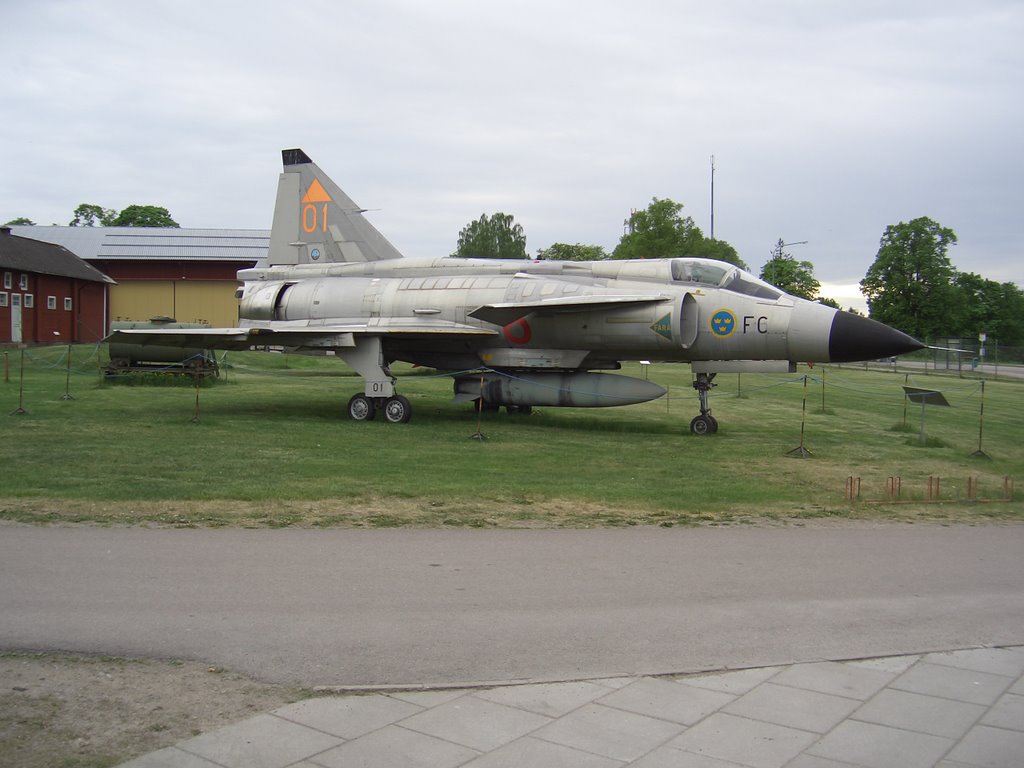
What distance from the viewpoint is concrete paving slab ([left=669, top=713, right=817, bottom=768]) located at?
410 cm

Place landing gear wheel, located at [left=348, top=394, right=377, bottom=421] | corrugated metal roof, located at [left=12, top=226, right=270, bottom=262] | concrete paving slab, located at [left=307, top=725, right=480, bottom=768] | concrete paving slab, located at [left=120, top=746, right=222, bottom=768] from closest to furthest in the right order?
concrete paving slab, located at [left=120, top=746, right=222, bottom=768]
concrete paving slab, located at [left=307, top=725, right=480, bottom=768]
landing gear wheel, located at [left=348, top=394, right=377, bottom=421]
corrugated metal roof, located at [left=12, top=226, right=270, bottom=262]

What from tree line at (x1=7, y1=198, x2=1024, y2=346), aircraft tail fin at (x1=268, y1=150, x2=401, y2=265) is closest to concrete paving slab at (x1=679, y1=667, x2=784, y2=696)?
aircraft tail fin at (x1=268, y1=150, x2=401, y2=265)

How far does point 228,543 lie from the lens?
7.43 metres

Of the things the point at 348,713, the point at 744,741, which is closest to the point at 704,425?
the point at 744,741

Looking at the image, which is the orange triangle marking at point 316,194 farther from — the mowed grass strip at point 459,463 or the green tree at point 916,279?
the green tree at point 916,279

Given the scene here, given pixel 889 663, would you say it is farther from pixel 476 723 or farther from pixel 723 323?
pixel 723 323

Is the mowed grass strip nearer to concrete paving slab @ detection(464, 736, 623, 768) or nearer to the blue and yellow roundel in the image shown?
the blue and yellow roundel

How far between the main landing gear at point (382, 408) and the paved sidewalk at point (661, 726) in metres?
12.5

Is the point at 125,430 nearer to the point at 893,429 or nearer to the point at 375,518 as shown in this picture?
the point at 375,518

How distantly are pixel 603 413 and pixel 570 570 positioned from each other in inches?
524

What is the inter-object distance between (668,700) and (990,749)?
1.52 meters

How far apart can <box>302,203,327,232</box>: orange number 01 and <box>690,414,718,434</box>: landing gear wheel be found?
31.0 ft

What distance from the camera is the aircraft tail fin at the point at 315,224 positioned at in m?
20.1

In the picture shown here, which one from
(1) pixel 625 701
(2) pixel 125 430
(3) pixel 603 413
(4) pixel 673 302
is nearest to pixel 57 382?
(2) pixel 125 430
